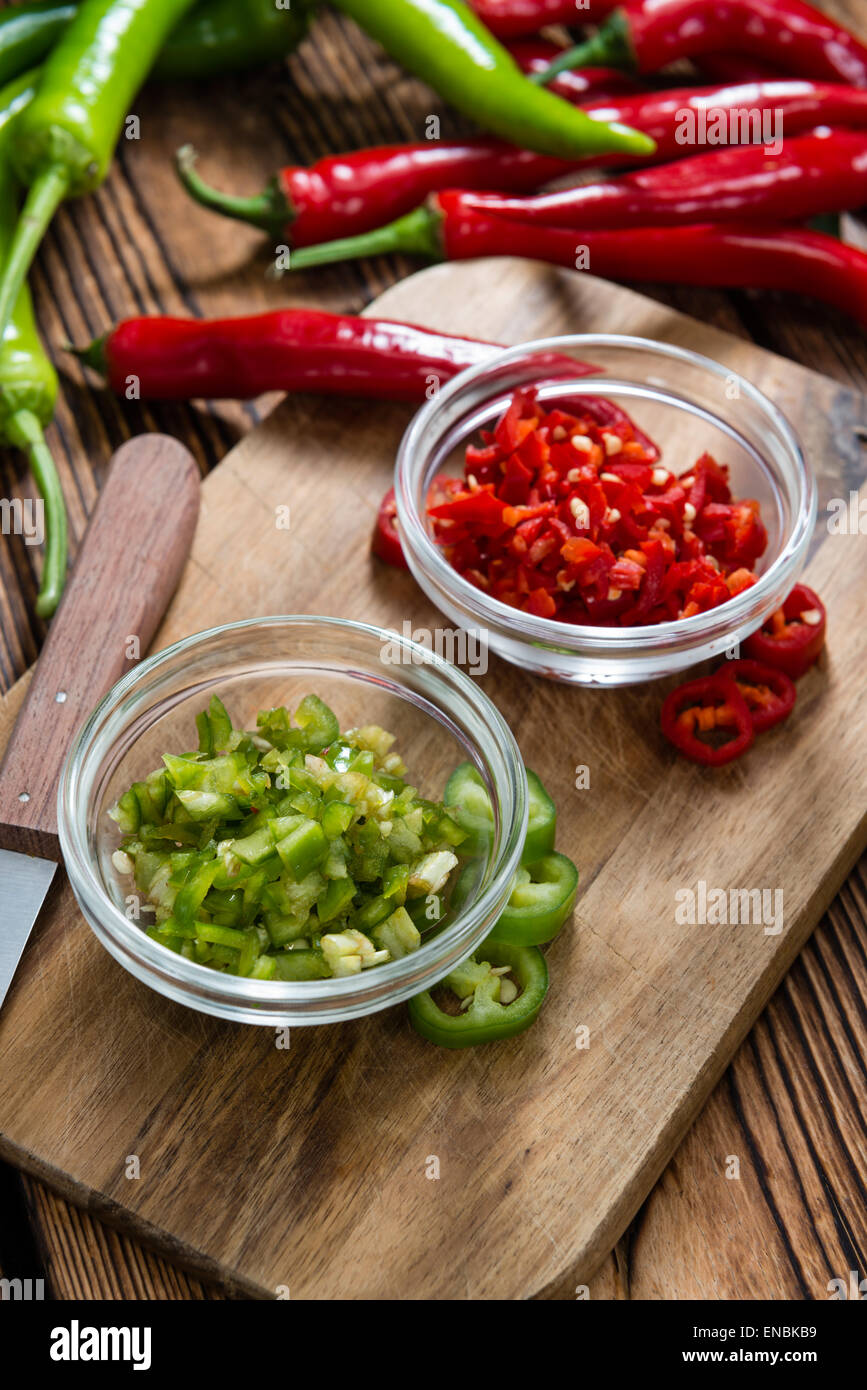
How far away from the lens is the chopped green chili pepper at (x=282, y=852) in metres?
2.21

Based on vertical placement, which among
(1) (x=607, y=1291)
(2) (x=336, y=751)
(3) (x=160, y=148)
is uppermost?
(3) (x=160, y=148)

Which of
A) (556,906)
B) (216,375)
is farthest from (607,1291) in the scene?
(216,375)

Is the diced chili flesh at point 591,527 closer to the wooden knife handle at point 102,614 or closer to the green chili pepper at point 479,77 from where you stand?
the wooden knife handle at point 102,614

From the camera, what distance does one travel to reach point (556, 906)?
2408mm

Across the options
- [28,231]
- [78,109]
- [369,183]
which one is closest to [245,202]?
[369,183]

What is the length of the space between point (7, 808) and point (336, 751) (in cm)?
61

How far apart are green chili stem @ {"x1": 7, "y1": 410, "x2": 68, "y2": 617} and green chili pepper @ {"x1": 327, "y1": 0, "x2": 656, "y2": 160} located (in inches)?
59.8

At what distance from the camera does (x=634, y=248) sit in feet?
11.4

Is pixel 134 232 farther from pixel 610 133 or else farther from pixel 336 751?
pixel 336 751

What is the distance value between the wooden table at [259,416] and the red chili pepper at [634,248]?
0.11m

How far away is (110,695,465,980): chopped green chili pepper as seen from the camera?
2.21m

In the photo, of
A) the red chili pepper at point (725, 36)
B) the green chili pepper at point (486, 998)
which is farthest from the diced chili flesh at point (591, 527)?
the red chili pepper at point (725, 36)

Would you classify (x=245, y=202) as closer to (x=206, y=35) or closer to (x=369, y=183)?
(x=369, y=183)

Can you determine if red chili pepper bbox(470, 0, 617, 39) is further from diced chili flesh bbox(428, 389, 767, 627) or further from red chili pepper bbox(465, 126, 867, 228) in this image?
diced chili flesh bbox(428, 389, 767, 627)
